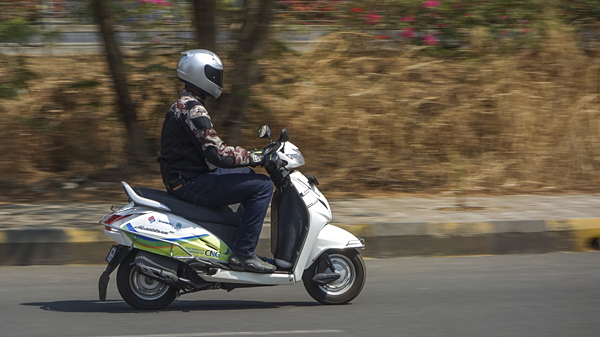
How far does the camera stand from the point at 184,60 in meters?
4.98

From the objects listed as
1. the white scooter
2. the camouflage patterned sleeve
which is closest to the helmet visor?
the camouflage patterned sleeve

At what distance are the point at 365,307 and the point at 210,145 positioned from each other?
157 centimetres

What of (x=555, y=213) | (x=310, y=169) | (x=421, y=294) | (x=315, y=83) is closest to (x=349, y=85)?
(x=315, y=83)

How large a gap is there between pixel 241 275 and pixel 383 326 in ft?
3.32

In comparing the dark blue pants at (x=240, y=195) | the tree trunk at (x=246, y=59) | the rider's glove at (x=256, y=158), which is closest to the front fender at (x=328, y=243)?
the dark blue pants at (x=240, y=195)

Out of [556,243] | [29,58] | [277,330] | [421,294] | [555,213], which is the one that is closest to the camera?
[277,330]

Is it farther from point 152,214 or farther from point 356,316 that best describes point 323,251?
point 152,214

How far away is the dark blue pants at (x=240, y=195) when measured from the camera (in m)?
4.91

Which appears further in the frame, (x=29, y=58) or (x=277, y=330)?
(x=29, y=58)

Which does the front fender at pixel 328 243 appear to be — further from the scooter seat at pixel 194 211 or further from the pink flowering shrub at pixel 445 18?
the pink flowering shrub at pixel 445 18

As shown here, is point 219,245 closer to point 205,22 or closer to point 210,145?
point 210,145

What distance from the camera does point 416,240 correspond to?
702 cm

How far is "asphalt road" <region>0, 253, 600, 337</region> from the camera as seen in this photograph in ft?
14.9

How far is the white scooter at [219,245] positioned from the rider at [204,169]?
87mm
